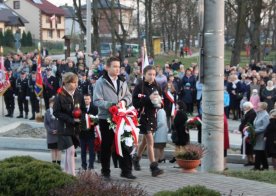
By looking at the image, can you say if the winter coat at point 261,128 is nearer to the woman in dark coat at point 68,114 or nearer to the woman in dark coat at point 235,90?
the woman in dark coat at point 68,114

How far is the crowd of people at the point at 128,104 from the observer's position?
31.4ft

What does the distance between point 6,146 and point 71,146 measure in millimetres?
8735

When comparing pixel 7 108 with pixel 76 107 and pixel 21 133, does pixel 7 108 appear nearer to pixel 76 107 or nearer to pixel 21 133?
pixel 21 133

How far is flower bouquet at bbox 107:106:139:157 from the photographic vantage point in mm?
9289

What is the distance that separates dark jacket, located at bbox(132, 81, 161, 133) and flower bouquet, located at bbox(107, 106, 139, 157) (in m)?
0.40

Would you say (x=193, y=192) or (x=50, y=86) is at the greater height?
(x=193, y=192)

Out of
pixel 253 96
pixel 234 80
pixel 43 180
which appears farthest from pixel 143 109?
pixel 234 80

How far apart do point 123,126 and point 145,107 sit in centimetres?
83

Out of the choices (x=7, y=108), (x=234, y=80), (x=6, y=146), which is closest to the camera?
(x=6, y=146)

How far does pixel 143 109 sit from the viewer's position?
1007 centimetres

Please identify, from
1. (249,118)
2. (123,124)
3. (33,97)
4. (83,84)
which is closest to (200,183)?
(123,124)

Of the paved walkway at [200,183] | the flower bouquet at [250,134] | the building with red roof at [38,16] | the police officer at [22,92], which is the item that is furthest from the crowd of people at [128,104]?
the building with red roof at [38,16]

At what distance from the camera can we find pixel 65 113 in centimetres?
977

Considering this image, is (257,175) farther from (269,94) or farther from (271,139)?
(269,94)
